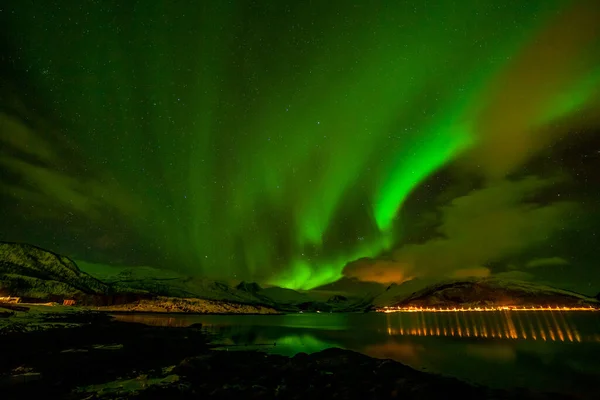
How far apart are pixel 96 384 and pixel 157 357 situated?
503 inches

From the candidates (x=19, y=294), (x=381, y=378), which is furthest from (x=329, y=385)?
(x=19, y=294)

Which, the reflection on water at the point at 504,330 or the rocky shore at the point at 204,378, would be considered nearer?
the rocky shore at the point at 204,378

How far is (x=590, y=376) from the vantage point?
33.2m

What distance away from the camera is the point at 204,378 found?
2455 centimetres

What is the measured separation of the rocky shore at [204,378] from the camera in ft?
67.2

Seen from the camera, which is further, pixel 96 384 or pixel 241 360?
pixel 241 360

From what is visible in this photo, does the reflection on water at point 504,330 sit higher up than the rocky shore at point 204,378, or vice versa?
the reflection on water at point 504,330

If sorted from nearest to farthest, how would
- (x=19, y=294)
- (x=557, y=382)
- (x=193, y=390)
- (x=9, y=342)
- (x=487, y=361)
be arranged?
1. (x=193, y=390)
2. (x=557, y=382)
3. (x=9, y=342)
4. (x=487, y=361)
5. (x=19, y=294)

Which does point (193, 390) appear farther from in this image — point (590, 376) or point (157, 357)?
point (590, 376)

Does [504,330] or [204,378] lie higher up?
[504,330]

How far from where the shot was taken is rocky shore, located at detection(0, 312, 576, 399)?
20469 mm

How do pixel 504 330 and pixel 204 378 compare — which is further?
pixel 504 330

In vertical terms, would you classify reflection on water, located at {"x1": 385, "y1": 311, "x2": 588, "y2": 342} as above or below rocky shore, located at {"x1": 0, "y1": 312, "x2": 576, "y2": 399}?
above

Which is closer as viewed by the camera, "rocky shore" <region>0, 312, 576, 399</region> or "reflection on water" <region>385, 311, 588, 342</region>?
"rocky shore" <region>0, 312, 576, 399</region>
